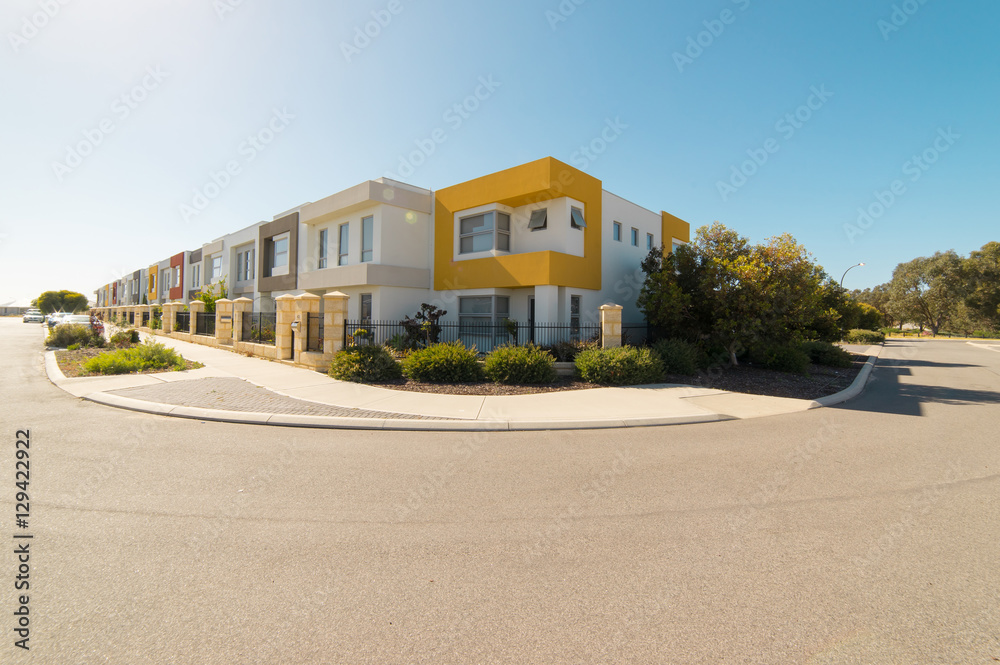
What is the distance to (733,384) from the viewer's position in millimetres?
12617

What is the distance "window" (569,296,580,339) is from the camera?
1584 cm

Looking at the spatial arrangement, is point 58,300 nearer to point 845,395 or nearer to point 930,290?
point 845,395

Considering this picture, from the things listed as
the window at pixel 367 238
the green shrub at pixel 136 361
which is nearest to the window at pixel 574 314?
the window at pixel 367 238

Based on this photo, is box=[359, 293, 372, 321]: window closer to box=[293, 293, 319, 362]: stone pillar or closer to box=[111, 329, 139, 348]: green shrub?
box=[293, 293, 319, 362]: stone pillar

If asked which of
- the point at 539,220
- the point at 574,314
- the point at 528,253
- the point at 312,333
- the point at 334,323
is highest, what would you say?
the point at 539,220

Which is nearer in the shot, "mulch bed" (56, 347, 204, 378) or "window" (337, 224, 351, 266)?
"mulch bed" (56, 347, 204, 378)

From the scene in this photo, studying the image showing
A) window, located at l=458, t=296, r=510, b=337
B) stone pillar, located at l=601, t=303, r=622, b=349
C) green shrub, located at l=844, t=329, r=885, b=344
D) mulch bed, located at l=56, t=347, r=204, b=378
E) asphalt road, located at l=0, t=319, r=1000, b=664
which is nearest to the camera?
asphalt road, located at l=0, t=319, r=1000, b=664

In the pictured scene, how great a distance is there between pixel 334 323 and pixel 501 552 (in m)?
11.2

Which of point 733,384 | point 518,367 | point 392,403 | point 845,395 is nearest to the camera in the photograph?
point 392,403

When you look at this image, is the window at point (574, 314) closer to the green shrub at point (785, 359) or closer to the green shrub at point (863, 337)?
the green shrub at point (785, 359)

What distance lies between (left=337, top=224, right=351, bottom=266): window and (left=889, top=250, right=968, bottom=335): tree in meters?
69.9

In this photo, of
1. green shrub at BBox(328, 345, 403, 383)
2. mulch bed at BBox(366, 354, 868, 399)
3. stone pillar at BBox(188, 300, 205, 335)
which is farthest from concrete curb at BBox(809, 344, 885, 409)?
stone pillar at BBox(188, 300, 205, 335)

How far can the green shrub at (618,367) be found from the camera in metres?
12.0

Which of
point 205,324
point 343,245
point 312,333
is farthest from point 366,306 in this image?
point 205,324
